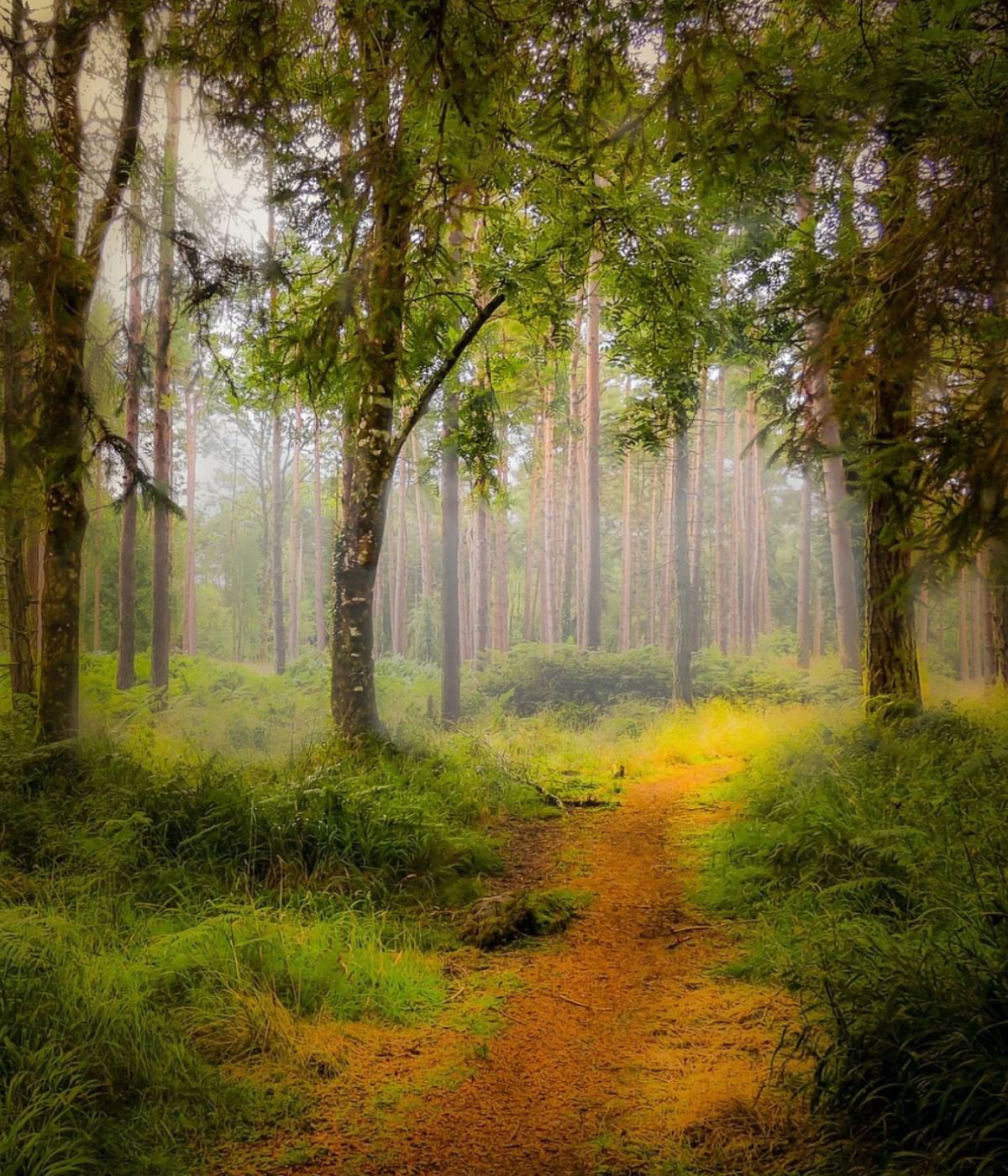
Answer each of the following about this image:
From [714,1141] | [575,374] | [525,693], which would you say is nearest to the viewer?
[714,1141]

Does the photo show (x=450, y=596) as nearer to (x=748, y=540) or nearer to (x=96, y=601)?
(x=96, y=601)

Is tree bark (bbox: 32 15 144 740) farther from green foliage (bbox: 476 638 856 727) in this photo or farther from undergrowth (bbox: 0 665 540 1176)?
green foliage (bbox: 476 638 856 727)

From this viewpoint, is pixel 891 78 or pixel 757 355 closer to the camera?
pixel 891 78

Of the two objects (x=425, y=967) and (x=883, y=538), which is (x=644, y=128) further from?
(x=425, y=967)

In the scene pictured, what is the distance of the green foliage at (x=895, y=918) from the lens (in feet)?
8.58

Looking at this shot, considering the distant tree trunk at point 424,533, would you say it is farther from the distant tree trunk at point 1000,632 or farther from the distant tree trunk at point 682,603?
the distant tree trunk at point 1000,632

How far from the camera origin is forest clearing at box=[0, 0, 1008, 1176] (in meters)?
3.08

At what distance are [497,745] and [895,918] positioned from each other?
7367 millimetres

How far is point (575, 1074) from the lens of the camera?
11.8 ft

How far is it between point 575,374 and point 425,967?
2041 cm

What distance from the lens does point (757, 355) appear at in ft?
38.0

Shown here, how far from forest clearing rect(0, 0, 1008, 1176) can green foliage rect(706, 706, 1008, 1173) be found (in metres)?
0.03

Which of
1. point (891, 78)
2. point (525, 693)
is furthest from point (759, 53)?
point (525, 693)

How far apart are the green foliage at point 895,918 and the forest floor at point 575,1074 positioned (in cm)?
33
